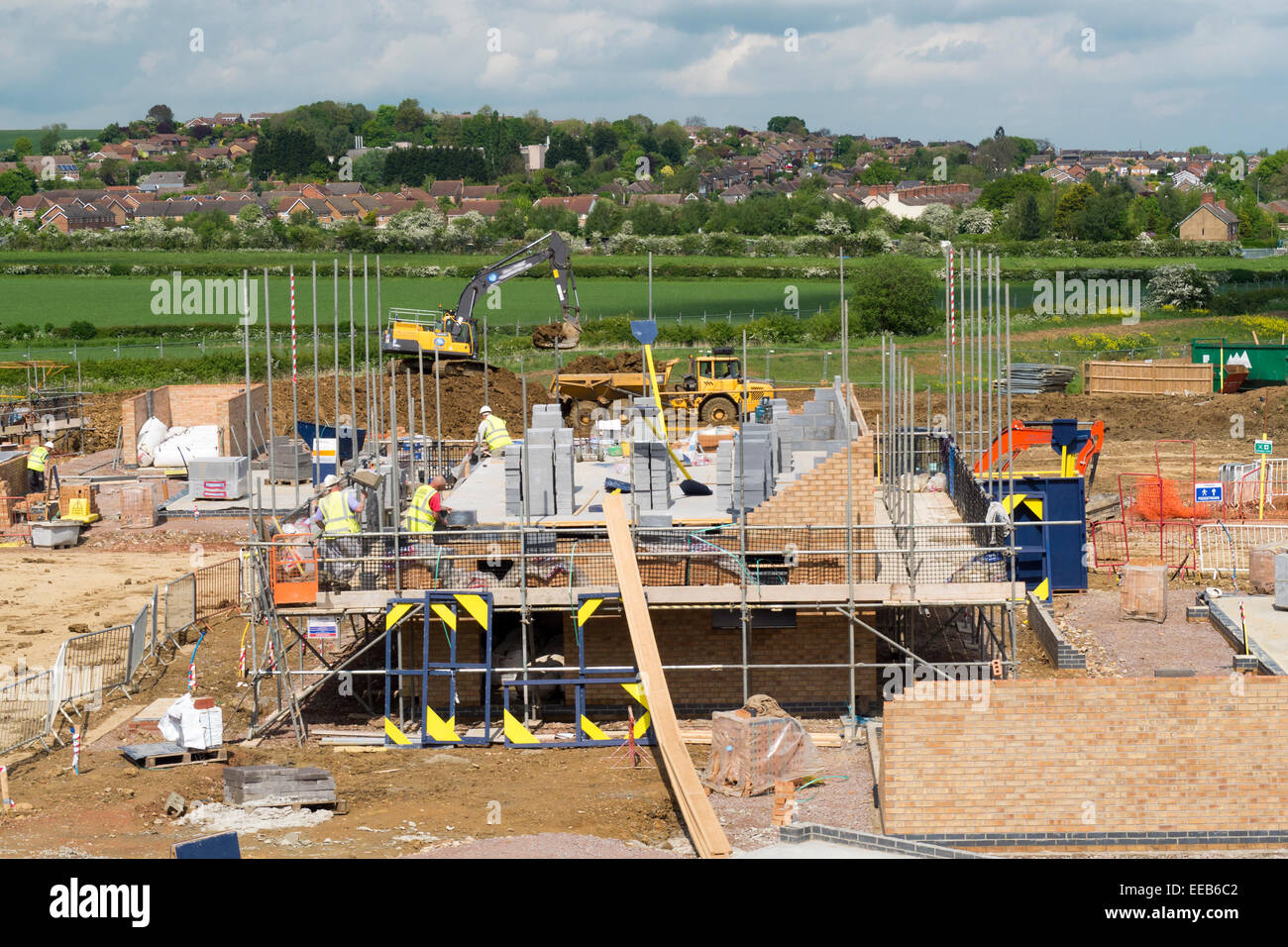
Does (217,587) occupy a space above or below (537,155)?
below

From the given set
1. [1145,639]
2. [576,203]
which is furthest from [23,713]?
[576,203]

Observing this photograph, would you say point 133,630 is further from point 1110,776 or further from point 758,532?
point 1110,776

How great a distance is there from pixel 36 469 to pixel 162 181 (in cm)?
15804

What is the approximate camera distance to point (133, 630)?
20.9 m

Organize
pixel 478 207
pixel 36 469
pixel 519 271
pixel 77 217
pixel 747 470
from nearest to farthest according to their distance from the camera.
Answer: pixel 747 470 → pixel 36 469 → pixel 519 271 → pixel 478 207 → pixel 77 217

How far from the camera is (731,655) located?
19000 mm

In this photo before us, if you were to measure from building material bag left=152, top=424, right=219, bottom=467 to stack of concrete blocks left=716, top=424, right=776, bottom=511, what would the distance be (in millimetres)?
20666

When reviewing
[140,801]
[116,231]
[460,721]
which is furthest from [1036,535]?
[116,231]

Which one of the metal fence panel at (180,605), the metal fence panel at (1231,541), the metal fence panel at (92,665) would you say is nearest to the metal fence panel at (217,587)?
the metal fence panel at (180,605)

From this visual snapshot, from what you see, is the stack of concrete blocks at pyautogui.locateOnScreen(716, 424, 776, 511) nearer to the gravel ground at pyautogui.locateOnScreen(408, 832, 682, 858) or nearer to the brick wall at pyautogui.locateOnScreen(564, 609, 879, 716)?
the brick wall at pyautogui.locateOnScreen(564, 609, 879, 716)

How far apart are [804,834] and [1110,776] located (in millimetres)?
2871

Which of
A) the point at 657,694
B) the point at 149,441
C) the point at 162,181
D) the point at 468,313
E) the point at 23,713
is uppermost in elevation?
the point at 162,181

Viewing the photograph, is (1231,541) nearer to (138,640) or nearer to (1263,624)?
(1263,624)

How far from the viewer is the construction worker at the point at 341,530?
18.5 metres
